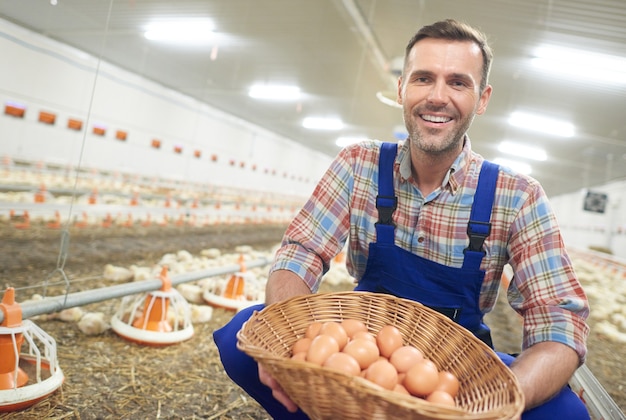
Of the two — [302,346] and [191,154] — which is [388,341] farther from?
[191,154]

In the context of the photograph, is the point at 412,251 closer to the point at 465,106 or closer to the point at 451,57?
the point at 465,106

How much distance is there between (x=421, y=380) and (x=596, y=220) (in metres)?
17.5

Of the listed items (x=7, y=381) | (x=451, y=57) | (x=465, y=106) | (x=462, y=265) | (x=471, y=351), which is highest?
(x=451, y=57)

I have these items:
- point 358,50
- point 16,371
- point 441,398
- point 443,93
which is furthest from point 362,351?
point 358,50

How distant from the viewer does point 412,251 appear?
159 cm

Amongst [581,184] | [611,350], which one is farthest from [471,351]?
[581,184]

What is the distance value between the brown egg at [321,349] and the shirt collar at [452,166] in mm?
826

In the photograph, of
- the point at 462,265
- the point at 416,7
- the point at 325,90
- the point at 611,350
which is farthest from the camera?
the point at 325,90

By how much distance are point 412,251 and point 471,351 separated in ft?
1.84

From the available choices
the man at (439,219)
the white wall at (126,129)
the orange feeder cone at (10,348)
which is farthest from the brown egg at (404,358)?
the white wall at (126,129)

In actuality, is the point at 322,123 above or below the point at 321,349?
above

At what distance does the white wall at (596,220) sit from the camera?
13.0 m

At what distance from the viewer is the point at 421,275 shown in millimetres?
1459

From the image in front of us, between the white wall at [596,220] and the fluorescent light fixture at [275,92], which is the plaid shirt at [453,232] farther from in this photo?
the white wall at [596,220]
